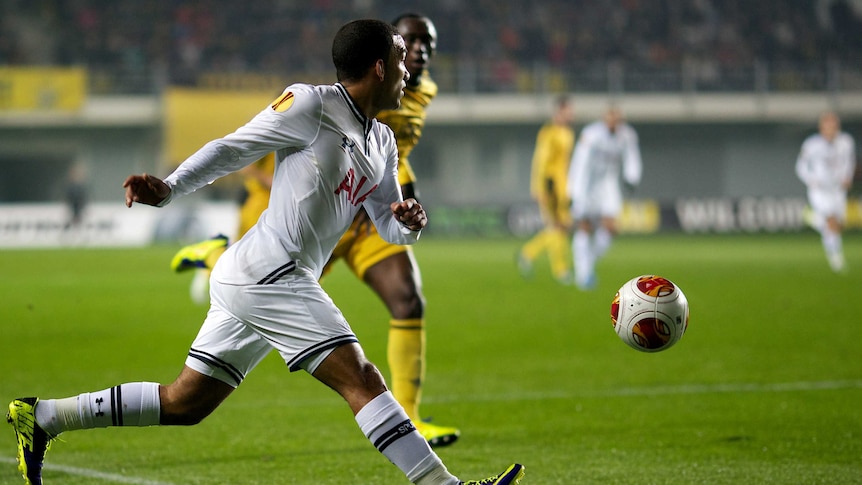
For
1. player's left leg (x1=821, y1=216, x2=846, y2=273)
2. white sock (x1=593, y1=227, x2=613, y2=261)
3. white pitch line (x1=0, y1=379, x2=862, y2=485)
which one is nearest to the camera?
white pitch line (x1=0, y1=379, x2=862, y2=485)

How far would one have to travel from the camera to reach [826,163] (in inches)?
833

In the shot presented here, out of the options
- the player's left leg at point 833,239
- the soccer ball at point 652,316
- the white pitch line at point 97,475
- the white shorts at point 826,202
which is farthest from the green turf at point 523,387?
the white shorts at point 826,202

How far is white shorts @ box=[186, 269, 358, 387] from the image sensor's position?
4.01 m

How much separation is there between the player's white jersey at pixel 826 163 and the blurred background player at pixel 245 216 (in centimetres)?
1364

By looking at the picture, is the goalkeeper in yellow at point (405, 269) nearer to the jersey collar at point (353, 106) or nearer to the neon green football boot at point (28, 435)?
the jersey collar at point (353, 106)

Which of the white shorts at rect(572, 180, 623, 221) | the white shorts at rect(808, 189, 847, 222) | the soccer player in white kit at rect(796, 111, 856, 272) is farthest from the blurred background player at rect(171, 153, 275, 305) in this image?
the soccer player in white kit at rect(796, 111, 856, 272)

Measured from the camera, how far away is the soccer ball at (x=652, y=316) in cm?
498

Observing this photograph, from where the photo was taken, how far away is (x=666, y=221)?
33594 mm

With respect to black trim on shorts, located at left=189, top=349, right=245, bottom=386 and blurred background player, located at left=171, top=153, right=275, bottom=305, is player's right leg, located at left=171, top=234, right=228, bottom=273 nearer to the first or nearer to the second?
blurred background player, located at left=171, top=153, right=275, bottom=305

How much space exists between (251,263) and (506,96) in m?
34.6

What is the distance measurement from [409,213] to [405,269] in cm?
202

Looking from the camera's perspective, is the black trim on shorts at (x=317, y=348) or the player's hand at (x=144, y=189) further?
the black trim on shorts at (x=317, y=348)

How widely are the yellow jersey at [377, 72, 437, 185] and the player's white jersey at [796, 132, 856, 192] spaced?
16.0m

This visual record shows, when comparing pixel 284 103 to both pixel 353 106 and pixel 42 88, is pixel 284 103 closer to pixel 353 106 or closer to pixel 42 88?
pixel 353 106
